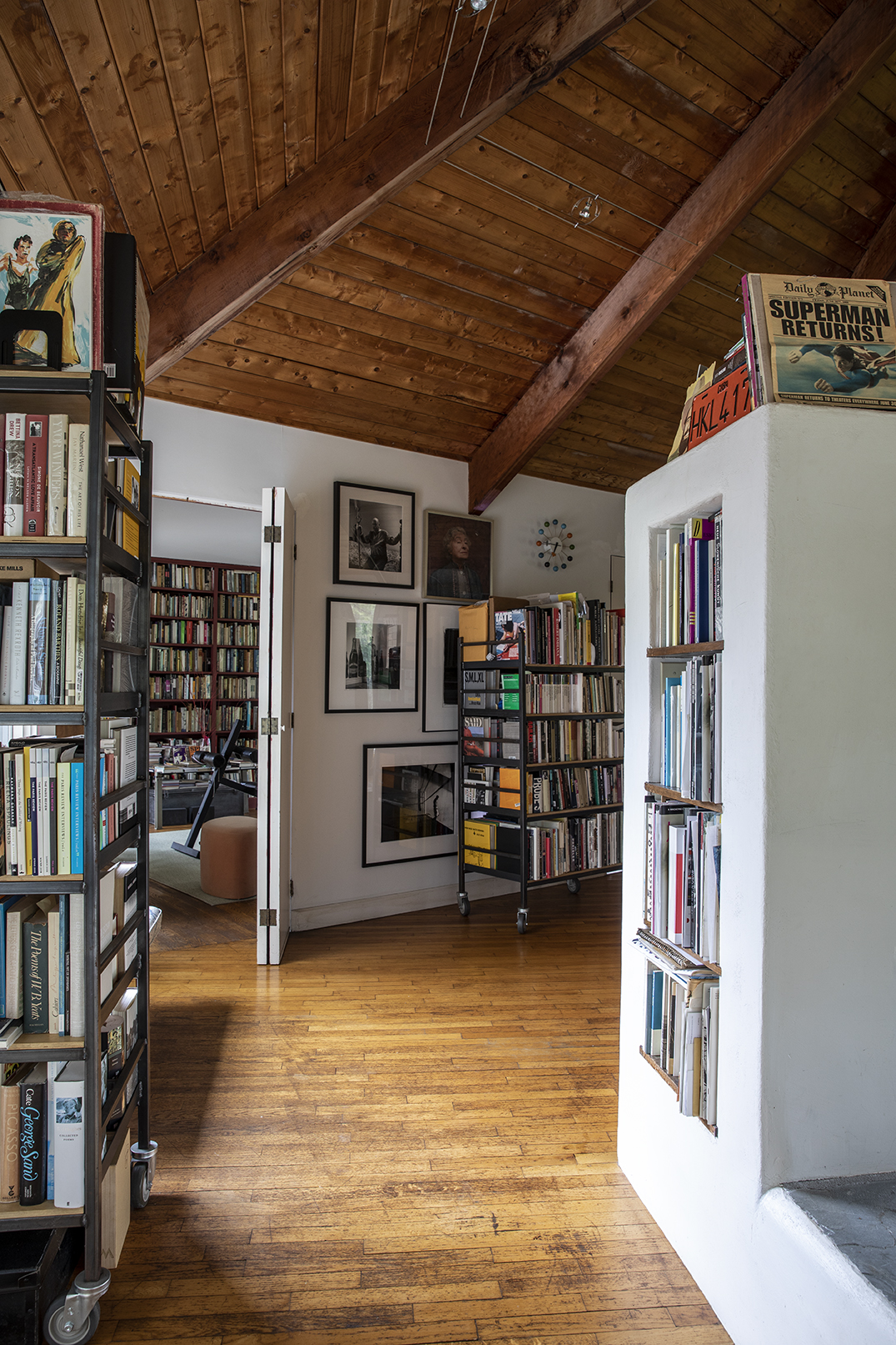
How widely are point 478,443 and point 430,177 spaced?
1731 mm

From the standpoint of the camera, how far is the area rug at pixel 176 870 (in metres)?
4.66

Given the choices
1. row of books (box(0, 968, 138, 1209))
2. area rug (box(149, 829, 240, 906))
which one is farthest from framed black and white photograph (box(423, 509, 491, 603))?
row of books (box(0, 968, 138, 1209))

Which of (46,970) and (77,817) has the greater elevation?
(77,817)

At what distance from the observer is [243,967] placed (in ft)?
11.5

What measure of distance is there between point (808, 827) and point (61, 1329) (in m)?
1.71

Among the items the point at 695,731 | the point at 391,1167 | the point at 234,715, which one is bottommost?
the point at 391,1167

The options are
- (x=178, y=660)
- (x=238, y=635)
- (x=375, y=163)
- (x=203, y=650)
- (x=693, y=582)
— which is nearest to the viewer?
(x=693, y=582)

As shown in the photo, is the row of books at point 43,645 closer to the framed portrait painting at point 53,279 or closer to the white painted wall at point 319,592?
the framed portrait painting at point 53,279

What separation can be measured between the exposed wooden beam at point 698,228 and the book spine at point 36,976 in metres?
3.36

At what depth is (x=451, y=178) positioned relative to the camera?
2971 mm

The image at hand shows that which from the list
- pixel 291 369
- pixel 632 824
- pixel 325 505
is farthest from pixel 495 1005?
pixel 291 369

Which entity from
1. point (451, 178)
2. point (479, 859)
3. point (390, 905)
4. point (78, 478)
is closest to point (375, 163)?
point (451, 178)

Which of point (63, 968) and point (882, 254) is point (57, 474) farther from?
point (882, 254)

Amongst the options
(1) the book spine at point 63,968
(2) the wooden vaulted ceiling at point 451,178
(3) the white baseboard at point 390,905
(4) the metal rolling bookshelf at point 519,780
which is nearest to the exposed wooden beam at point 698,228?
(2) the wooden vaulted ceiling at point 451,178
